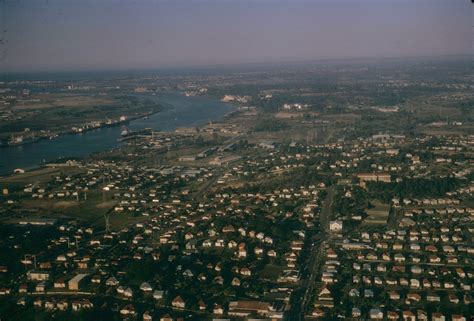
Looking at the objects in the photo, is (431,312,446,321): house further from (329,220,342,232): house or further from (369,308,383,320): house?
(329,220,342,232): house

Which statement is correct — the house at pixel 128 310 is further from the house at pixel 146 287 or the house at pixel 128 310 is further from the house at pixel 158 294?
the house at pixel 146 287

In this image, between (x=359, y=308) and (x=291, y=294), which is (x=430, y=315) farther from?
(x=291, y=294)

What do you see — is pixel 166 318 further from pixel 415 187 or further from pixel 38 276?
pixel 415 187

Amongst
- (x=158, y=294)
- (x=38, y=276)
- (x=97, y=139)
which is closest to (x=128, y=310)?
(x=158, y=294)

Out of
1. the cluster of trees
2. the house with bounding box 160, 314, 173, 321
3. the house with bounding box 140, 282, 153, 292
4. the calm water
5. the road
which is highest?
the calm water

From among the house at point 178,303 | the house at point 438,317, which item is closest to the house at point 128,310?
the house at point 178,303

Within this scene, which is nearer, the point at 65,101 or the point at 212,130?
the point at 212,130

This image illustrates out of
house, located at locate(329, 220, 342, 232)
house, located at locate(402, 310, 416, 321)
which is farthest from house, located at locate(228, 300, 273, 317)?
house, located at locate(329, 220, 342, 232)

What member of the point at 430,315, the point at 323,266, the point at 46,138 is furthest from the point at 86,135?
the point at 430,315
